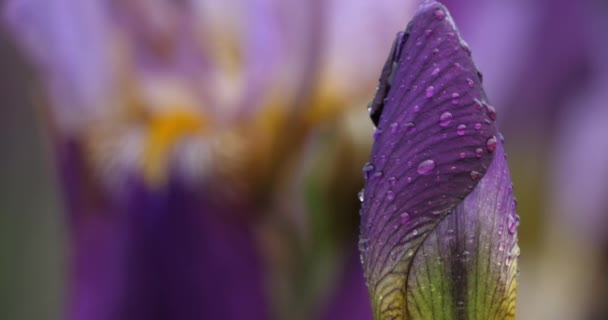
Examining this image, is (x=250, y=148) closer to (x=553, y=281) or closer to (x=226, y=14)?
(x=226, y=14)

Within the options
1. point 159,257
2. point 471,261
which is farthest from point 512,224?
point 159,257

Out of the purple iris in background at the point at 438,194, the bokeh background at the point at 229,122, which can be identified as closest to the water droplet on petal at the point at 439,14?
the purple iris in background at the point at 438,194

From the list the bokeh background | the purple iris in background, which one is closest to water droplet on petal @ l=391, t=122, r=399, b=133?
the purple iris in background

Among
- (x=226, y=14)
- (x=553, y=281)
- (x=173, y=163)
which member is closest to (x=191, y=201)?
(x=173, y=163)

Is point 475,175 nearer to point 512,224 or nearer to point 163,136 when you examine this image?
point 512,224

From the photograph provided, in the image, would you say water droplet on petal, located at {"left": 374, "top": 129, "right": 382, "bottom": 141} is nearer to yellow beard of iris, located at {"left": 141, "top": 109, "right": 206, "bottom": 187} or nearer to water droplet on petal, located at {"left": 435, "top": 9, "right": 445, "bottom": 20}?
water droplet on petal, located at {"left": 435, "top": 9, "right": 445, "bottom": 20}

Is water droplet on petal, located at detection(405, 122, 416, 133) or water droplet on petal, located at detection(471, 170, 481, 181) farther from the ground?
water droplet on petal, located at detection(405, 122, 416, 133)

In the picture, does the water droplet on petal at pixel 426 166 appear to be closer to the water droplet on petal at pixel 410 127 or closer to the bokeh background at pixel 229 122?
the water droplet on petal at pixel 410 127

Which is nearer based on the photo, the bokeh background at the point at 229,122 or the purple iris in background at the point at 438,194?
the purple iris in background at the point at 438,194
